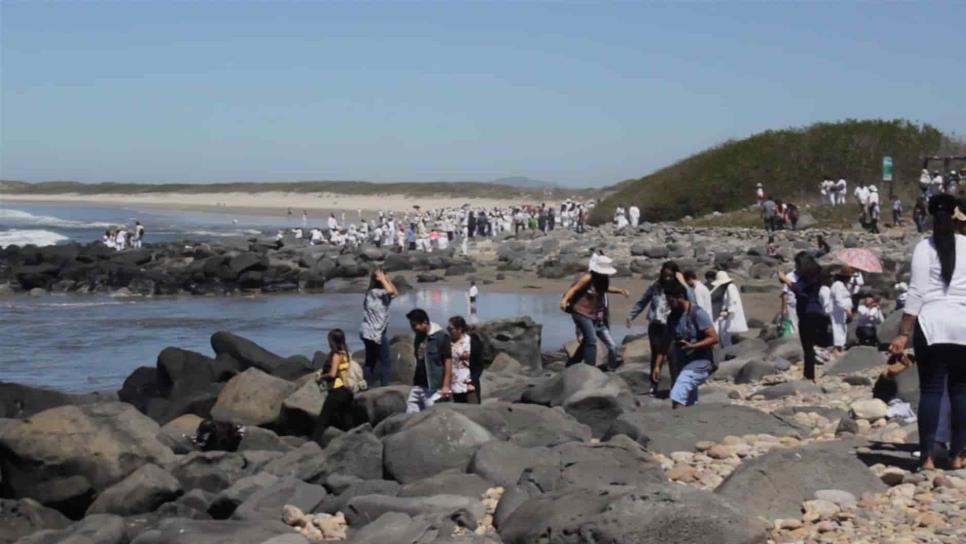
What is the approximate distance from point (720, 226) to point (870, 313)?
1171 inches

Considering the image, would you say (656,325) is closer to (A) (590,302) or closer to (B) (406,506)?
(A) (590,302)

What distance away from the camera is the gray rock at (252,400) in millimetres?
14109

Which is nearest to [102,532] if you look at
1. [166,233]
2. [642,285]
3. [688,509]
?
[688,509]

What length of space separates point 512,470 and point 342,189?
491 ft

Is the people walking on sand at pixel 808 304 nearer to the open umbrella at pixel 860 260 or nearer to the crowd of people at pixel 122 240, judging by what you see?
the open umbrella at pixel 860 260

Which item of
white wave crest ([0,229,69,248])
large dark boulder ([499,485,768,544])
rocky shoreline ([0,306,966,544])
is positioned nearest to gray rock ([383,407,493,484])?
rocky shoreline ([0,306,966,544])

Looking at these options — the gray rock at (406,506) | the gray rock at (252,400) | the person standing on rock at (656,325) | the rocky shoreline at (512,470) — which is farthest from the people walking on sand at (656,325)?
the gray rock at (406,506)

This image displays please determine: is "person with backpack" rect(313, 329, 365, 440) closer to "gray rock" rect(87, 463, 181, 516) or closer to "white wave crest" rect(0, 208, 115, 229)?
"gray rock" rect(87, 463, 181, 516)

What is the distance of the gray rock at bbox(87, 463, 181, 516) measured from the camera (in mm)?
10633

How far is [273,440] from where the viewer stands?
13.1 m

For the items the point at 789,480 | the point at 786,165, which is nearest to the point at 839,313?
the point at 789,480

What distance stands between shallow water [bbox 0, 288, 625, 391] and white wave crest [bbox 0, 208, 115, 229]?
5162 cm

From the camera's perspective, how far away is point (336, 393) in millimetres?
13406

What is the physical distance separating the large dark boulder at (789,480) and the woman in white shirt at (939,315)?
1.84 feet
